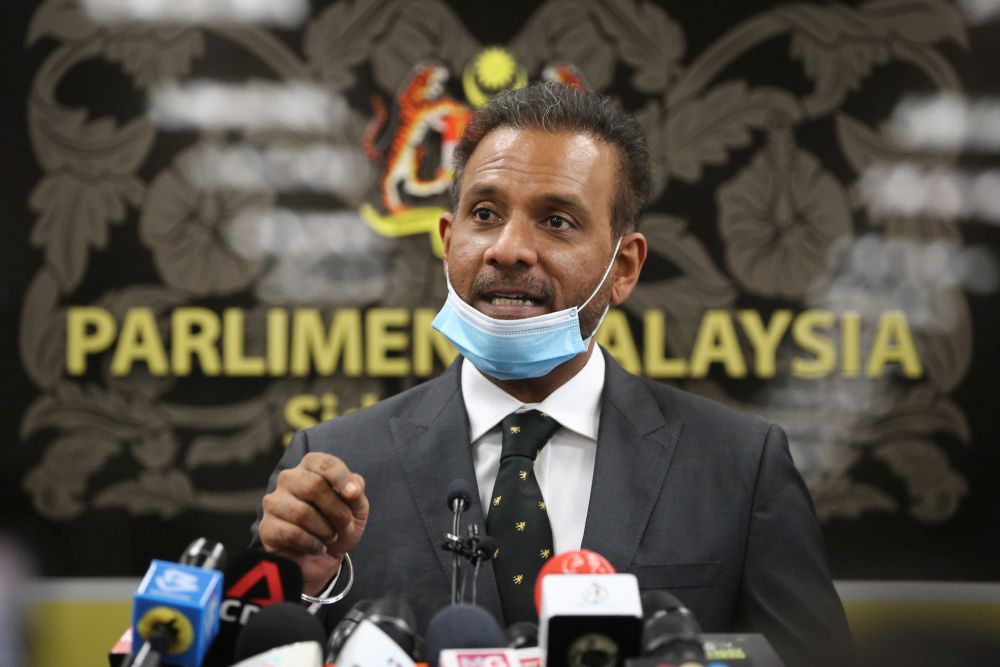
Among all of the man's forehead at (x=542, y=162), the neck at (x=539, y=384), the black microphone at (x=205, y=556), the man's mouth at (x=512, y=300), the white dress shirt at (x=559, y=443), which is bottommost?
the black microphone at (x=205, y=556)

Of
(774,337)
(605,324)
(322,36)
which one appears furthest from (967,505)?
(322,36)

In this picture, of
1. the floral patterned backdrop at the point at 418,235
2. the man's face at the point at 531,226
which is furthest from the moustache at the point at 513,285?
the floral patterned backdrop at the point at 418,235

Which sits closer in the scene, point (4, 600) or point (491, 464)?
point (491, 464)

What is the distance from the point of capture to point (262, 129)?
135 inches

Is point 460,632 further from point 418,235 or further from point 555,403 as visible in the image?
point 418,235

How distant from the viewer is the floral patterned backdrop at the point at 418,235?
335cm

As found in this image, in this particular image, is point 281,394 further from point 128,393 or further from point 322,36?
point 322,36

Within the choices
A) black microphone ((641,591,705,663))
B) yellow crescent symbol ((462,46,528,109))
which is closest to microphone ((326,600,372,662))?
black microphone ((641,591,705,663))

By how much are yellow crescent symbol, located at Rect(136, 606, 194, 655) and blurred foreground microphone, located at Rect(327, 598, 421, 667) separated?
5.7 inches

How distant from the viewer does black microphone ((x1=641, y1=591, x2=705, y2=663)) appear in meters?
0.93

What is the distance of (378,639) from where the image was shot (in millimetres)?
907

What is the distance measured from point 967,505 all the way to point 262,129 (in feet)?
9.09

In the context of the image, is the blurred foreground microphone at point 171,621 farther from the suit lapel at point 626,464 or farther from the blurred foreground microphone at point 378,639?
the suit lapel at point 626,464

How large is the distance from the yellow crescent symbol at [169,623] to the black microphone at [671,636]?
1.44ft
